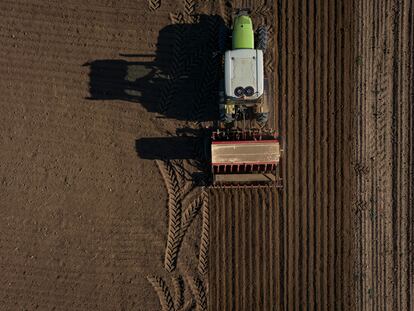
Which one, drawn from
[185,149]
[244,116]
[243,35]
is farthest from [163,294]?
[243,35]

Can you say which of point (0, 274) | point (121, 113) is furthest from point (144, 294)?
point (121, 113)

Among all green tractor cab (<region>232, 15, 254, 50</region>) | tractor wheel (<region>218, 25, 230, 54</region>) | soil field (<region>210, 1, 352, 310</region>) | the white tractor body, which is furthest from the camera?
soil field (<region>210, 1, 352, 310</region>)

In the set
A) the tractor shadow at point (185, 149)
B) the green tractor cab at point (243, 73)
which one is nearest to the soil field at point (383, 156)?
the green tractor cab at point (243, 73)

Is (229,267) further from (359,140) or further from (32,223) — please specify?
(32,223)

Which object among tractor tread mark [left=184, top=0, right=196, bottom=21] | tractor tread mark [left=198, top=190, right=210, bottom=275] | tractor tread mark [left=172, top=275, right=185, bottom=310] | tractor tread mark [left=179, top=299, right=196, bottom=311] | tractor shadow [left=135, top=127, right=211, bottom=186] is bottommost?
tractor tread mark [left=179, top=299, right=196, bottom=311]

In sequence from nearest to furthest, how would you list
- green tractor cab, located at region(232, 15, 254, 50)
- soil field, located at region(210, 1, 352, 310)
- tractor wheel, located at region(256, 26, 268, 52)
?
green tractor cab, located at region(232, 15, 254, 50), tractor wheel, located at region(256, 26, 268, 52), soil field, located at region(210, 1, 352, 310)

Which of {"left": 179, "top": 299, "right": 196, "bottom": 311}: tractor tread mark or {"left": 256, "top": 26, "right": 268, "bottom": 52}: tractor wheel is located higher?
{"left": 256, "top": 26, "right": 268, "bottom": 52}: tractor wheel

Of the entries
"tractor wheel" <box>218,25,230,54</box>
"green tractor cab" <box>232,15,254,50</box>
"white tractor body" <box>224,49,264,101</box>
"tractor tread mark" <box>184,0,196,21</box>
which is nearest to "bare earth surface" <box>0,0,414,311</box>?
"tractor tread mark" <box>184,0,196,21</box>

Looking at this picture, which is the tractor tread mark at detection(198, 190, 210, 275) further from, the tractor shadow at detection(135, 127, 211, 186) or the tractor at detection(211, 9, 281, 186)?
the tractor at detection(211, 9, 281, 186)
